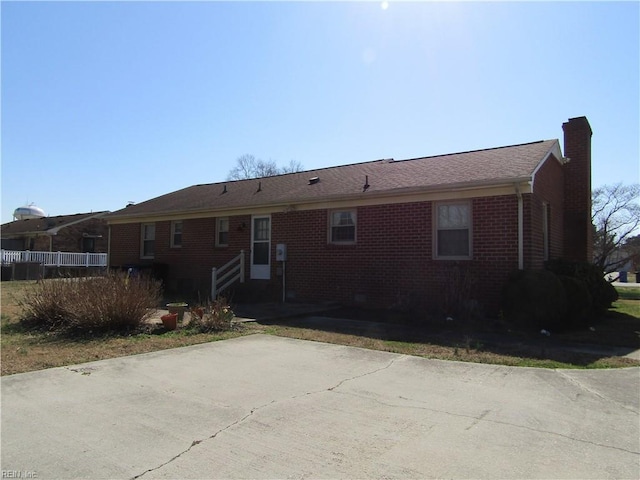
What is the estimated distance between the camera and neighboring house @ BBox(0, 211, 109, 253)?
3578cm

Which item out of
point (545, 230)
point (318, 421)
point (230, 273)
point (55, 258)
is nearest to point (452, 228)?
point (545, 230)

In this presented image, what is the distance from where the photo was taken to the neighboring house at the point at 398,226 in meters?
10.8

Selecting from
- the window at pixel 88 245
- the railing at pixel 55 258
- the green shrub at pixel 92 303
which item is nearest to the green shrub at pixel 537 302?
the green shrub at pixel 92 303

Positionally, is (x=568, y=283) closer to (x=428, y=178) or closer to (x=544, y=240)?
(x=544, y=240)

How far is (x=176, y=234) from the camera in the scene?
18281mm

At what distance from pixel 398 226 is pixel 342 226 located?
1933 mm

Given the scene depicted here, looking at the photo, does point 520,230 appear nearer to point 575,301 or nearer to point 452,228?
point 452,228

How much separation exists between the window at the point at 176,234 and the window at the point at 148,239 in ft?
4.74

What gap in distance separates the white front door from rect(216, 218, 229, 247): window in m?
1.57

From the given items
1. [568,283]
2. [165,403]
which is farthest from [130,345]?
[568,283]

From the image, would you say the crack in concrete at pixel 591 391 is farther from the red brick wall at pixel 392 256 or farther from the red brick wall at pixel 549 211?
the red brick wall at pixel 549 211

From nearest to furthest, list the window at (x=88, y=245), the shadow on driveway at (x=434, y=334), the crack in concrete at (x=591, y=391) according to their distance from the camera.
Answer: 1. the crack in concrete at (x=591, y=391)
2. the shadow on driveway at (x=434, y=334)
3. the window at (x=88, y=245)

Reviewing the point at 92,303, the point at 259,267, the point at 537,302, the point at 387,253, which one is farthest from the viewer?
the point at 259,267

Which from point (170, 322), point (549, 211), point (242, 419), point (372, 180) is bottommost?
point (242, 419)
